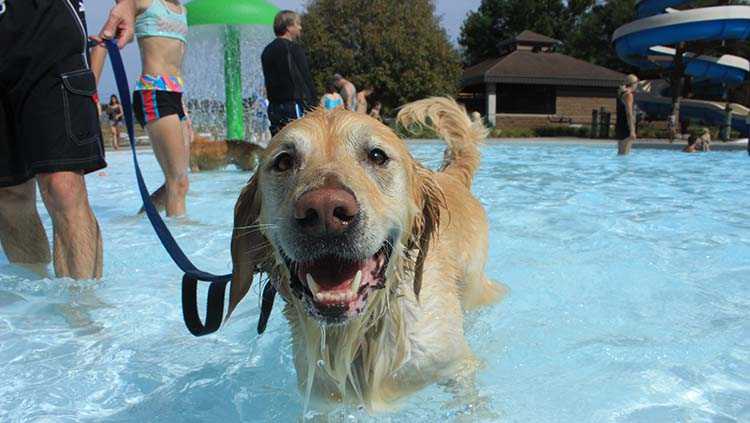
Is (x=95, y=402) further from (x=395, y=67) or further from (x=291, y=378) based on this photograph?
(x=395, y=67)

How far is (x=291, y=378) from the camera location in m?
3.04

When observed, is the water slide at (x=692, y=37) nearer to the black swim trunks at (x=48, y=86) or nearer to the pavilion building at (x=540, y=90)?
the pavilion building at (x=540, y=90)

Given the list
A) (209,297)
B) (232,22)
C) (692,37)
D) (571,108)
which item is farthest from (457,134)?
(571,108)

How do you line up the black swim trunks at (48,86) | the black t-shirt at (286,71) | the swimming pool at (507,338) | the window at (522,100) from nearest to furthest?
the swimming pool at (507,338), the black swim trunks at (48,86), the black t-shirt at (286,71), the window at (522,100)

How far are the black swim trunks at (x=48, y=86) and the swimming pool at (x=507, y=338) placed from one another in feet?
2.72

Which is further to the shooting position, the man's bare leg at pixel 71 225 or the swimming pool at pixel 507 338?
the man's bare leg at pixel 71 225

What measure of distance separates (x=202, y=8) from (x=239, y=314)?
13.2 meters

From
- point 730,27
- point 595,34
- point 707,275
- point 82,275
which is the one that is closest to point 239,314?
point 82,275

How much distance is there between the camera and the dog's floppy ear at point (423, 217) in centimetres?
255

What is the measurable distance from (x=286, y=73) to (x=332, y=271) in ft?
16.9

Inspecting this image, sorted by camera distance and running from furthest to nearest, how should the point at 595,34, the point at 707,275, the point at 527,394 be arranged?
the point at 595,34 < the point at 707,275 < the point at 527,394

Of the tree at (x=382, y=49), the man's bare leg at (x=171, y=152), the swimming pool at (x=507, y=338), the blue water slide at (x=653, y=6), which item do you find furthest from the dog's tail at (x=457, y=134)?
the tree at (x=382, y=49)

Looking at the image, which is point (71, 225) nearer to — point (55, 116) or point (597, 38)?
point (55, 116)

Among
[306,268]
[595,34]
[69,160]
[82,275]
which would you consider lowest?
[82,275]
